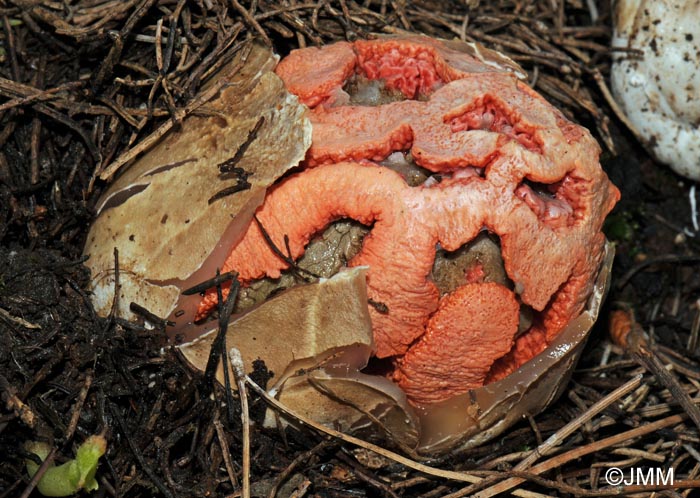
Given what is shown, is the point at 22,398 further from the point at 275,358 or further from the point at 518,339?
the point at 518,339

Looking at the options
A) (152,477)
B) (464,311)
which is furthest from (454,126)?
(152,477)

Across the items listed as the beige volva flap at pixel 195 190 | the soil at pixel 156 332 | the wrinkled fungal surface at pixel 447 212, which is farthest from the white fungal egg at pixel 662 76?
the beige volva flap at pixel 195 190

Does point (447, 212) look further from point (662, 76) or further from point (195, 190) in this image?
point (662, 76)

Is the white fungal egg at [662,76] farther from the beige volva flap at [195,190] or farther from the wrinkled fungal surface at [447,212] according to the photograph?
the beige volva flap at [195,190]

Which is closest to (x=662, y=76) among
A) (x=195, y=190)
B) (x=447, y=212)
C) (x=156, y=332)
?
(x=447, y=212)

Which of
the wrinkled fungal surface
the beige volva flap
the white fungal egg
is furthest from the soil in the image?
the wrinkled fungal surface

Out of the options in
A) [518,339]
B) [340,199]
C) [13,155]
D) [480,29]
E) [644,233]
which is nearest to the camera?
[340,199]
